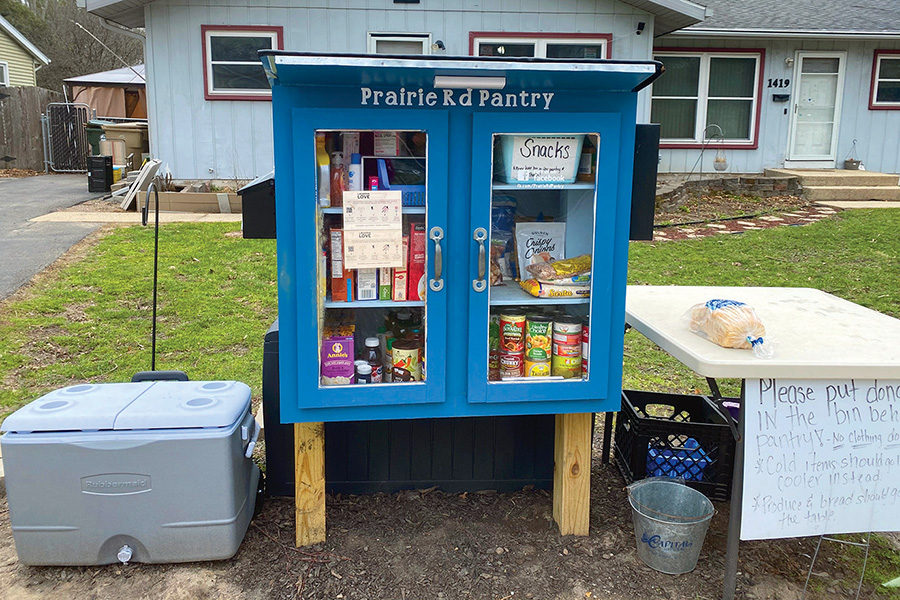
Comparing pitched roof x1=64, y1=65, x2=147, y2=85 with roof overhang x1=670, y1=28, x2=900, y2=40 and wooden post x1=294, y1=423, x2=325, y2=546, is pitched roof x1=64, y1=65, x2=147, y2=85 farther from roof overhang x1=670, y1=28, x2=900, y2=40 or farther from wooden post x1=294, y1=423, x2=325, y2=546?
wooden post x1=294, y1=423, x2=325, y2=546

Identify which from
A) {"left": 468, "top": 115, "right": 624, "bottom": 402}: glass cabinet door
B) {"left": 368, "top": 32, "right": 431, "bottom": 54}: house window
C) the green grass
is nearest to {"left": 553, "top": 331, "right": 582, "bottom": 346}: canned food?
{"left": 468, "top": 115, "right": 624, "bottom": 402}: glass cabinet door

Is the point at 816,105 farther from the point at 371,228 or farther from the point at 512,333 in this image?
the point at 371,228

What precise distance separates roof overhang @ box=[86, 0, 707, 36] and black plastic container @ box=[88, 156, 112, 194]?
2832 millimetres

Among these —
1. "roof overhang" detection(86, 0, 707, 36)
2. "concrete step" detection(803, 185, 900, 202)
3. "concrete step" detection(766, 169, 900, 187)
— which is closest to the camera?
"roof overhang" detection(86, 0, 707, 36)

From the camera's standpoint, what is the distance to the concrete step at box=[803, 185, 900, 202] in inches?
475

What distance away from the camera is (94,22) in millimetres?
32688

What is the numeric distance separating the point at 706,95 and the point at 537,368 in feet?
37.5

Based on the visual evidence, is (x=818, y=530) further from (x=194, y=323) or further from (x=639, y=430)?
(x=194, y=323)

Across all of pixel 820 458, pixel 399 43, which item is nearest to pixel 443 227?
pixel 820 458

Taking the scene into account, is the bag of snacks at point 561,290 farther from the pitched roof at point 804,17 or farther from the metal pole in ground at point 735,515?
the pitched roof at point 804,17

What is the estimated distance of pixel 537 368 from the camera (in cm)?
297

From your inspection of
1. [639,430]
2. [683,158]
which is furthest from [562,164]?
[683,158]

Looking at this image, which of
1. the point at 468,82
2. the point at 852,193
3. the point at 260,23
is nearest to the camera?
the point at 468,82

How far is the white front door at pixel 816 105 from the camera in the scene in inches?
517
